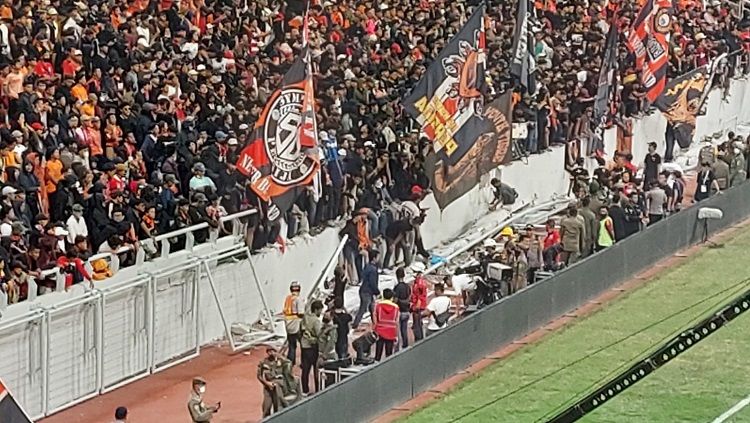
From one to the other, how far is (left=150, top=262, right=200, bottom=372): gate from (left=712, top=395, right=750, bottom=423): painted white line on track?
7582 millimetres

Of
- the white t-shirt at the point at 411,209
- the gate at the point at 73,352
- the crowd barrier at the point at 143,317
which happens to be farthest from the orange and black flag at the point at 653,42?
the gate at the point at 73,352

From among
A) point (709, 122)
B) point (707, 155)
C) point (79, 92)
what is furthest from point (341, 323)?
point (709, 122)

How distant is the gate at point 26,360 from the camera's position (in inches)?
832

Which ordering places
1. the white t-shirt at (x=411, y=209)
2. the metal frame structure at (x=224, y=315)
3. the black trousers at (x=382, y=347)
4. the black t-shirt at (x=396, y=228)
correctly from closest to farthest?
the black trousers at (x=382, y=347)
the metal frame structure at (x=224, y=315)
the black t-shirt at (x=396, y=228)
the white t-shirt at (x=411, y=209)

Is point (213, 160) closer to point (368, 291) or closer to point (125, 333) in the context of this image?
point (368, 291)

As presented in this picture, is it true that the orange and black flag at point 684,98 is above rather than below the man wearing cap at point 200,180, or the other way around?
below

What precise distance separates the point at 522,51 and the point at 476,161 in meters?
5.25

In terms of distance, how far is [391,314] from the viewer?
2355 cm

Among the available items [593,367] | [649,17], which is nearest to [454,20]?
[649,17]

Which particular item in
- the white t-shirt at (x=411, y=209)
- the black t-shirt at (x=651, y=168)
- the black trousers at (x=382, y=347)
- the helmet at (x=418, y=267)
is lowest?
the black t-shirt at (x=651, y=168)

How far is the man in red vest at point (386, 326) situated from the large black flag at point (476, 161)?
8.88 feet

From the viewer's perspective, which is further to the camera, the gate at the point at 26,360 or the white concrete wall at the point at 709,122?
the white concrete wall at the point at 709,122

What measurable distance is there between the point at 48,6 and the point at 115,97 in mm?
3005

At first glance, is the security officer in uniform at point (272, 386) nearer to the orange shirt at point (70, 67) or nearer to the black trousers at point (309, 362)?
the black trousers at point (309, 362)
